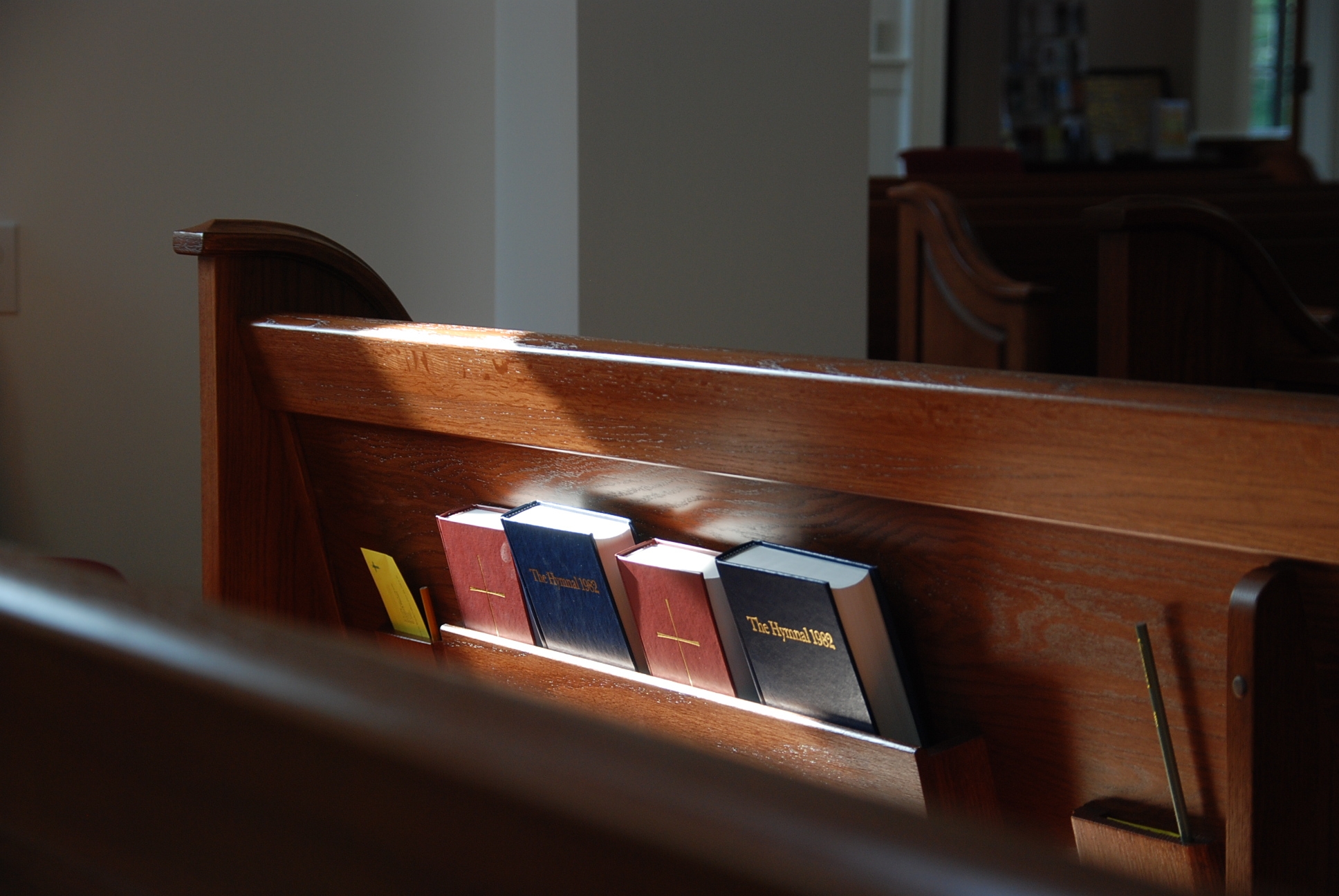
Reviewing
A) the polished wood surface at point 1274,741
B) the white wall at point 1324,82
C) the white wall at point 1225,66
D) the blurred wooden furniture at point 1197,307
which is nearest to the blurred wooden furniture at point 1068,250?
the blurred wooden furniture at point 1197,307

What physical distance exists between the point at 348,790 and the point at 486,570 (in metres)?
1.11

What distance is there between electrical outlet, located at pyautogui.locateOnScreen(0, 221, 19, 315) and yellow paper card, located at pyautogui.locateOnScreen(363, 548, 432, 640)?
1.09 meters

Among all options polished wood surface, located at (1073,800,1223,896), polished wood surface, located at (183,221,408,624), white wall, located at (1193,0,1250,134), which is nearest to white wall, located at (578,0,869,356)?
polished wood surface, located at (183,221,408,624)

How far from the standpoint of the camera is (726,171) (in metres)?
2.41

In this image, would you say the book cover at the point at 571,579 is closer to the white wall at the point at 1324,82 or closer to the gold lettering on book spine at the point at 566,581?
the gold lettering on book spine at the point at 566,581

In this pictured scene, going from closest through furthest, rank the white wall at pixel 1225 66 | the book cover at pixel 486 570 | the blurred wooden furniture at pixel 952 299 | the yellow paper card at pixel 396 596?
the book cover at pixel 486 570 → the yellow paper card at pixel 396 596 → the blurred wooden furniture at pixel 952 299 → the white wall at pixel 1225 66

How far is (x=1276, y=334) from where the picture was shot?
2.42 m

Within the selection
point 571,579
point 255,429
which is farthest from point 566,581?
point 255,429

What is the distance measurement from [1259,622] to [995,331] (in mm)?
2786

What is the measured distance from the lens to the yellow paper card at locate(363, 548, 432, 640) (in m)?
1.45

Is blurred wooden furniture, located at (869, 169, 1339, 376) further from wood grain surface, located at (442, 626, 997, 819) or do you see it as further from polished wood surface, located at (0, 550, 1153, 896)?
polished wood surface, located at (0, 550, 1153, 896)

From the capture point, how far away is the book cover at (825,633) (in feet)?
3.28

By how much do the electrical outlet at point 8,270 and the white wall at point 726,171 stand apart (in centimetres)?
96

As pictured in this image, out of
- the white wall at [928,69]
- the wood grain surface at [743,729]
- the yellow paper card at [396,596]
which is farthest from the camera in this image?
the white wall at [928,69]
